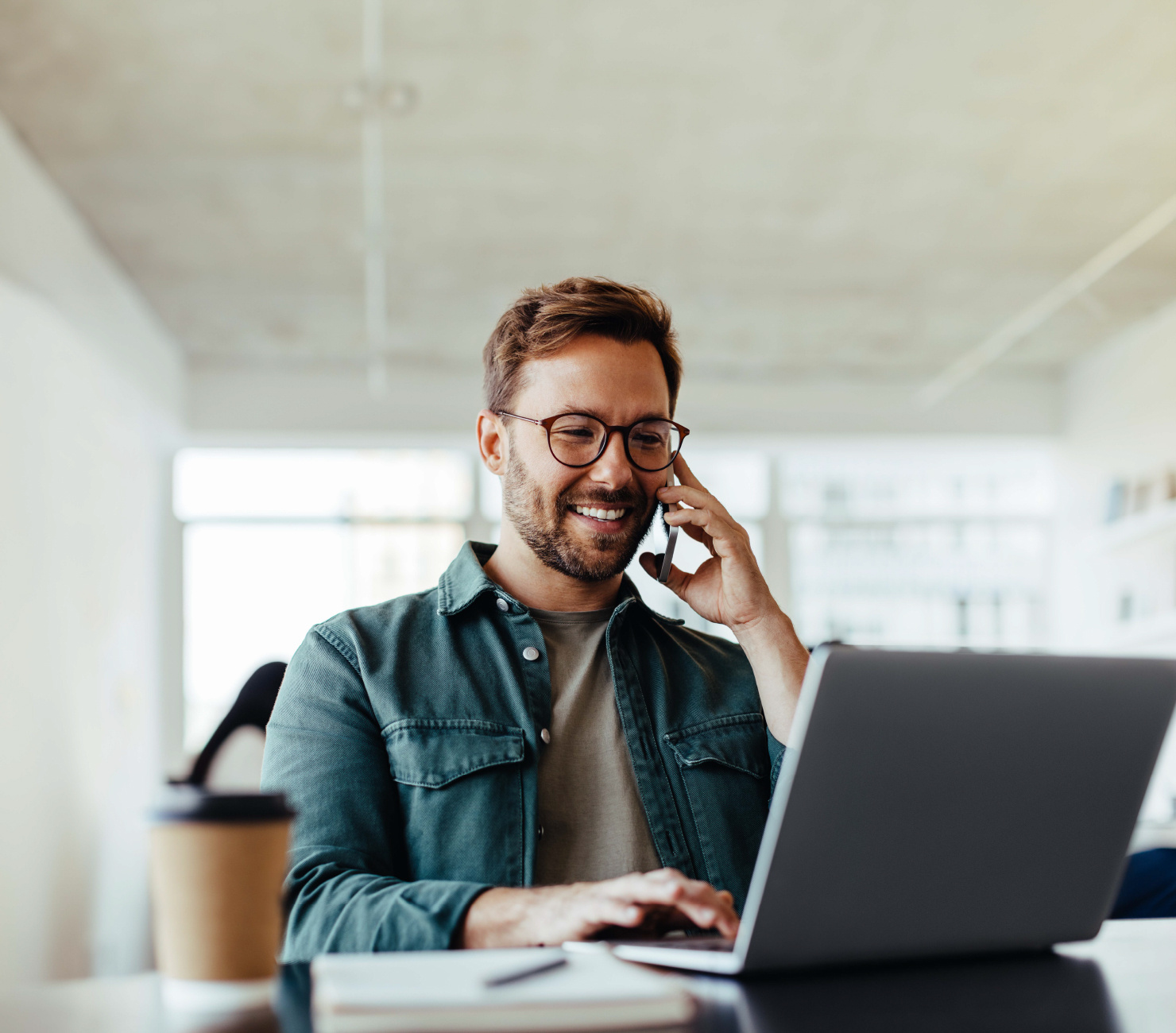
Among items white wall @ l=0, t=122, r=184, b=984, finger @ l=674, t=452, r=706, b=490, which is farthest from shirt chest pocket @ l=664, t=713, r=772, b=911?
white wall @ l=0, t=122, r=184, b=984

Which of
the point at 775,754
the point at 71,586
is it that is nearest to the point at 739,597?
the point at 775,754

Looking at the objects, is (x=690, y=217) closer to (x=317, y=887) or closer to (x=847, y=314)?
(x=847, y=314)

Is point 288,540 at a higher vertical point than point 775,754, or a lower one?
higher

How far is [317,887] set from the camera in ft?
3.77

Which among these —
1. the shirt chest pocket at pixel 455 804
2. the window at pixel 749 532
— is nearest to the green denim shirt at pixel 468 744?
the shirt chest pocket at pixel 455 804

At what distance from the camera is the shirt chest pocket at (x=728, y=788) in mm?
1453

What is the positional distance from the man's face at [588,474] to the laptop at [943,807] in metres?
0.74

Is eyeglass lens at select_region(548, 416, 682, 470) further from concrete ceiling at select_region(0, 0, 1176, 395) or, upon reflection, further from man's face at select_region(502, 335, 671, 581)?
concrete ceiling at select_region(0, 0, 1176, 395)

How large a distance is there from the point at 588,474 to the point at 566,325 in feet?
0.67

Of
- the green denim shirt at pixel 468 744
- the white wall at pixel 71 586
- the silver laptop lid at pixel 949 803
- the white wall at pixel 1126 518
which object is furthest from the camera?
the white wall at pixel 1126 518

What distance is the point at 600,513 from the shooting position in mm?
1606

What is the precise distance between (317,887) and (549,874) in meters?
0.33

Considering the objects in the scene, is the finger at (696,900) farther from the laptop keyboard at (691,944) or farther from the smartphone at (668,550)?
the smartphone at (668,550)

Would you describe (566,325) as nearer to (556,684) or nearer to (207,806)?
(556,684)
